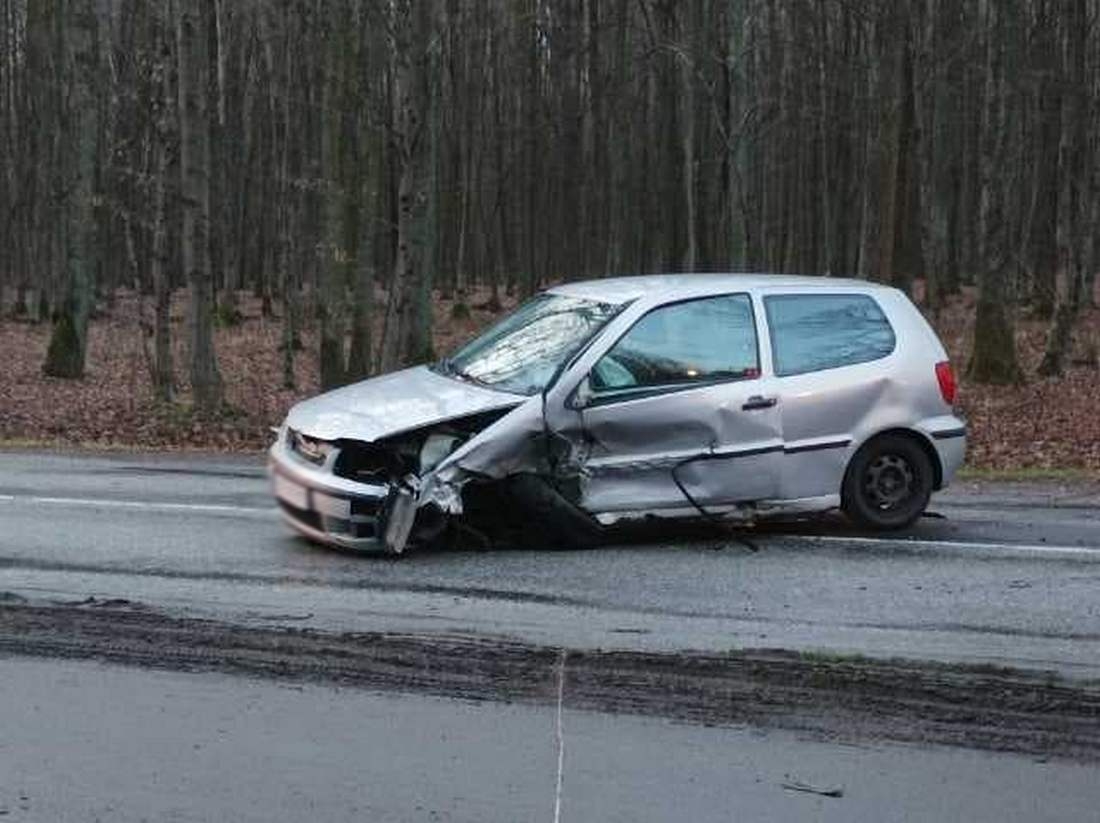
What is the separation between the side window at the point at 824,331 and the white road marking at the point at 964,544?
45.4 inches

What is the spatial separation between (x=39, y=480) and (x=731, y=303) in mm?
6423

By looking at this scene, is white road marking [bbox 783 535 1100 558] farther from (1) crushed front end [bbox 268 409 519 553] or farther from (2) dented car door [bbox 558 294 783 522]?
(1) crushed front end [bbox 268 409 519 553]

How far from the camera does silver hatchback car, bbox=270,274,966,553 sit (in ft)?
26.4

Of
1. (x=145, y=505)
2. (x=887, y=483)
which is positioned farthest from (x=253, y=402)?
(x=887, y=483)

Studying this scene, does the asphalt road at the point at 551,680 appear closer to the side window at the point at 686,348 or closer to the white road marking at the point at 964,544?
the white road marking at the point at 964,544

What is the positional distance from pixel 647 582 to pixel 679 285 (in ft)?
7.32

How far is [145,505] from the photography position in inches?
407

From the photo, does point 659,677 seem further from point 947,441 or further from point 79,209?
point 79,209

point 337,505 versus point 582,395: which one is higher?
point 582,395

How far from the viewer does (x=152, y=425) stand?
17.6 meters

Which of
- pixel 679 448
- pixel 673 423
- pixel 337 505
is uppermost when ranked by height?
pixel 673 423

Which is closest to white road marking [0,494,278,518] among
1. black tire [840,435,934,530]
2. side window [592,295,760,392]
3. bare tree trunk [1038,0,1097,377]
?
side window [592,295,760,392]

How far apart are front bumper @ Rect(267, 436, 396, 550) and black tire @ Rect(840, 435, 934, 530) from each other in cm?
308

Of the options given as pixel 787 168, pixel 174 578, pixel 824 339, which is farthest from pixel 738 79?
pixel 787 168
